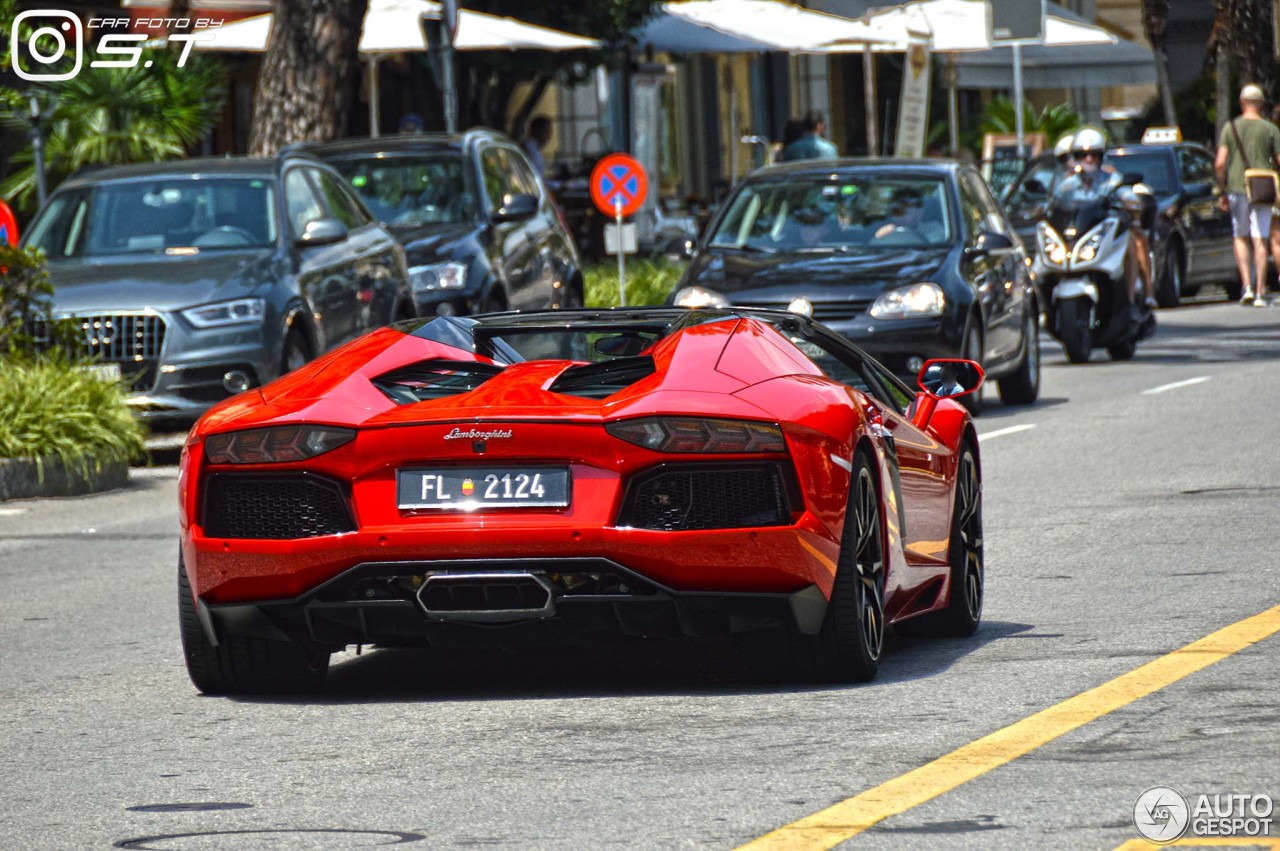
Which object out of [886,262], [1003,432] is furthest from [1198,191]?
[1003,432]

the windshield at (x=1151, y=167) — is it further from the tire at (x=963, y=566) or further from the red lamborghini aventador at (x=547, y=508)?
the red lamborghini aventador at (x=547, y=508)

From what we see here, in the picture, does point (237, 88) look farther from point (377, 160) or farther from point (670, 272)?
point (377, 160)

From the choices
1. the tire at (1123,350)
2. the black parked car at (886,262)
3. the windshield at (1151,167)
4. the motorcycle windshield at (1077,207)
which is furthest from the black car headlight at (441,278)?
the windshield at (1151,167)

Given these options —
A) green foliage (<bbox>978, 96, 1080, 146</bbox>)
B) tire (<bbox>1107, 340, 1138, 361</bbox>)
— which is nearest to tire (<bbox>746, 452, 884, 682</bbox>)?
tire (<bbox>1107, 340, 1138, 361</bbox>)

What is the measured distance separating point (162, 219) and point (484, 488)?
978cm

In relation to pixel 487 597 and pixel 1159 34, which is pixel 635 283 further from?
pixel 1159 34

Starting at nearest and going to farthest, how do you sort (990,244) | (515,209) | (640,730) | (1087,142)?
(640,730) → (990,244) → (515,209) → (1087,142)

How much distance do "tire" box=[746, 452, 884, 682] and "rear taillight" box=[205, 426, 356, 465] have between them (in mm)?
1253

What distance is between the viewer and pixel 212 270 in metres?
15.0

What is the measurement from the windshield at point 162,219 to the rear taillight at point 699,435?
368 inches

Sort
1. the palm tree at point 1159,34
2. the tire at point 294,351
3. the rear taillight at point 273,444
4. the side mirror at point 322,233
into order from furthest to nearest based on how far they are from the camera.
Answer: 1. the palm tree at point 1159,34
2. the side mirror at point 322,233
3. the tire at point 294,351
4. the rear taillight at point 273,444

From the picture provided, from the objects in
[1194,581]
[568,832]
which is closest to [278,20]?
[1194,581]

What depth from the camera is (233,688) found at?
7.18m

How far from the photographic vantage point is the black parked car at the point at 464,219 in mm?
17828
